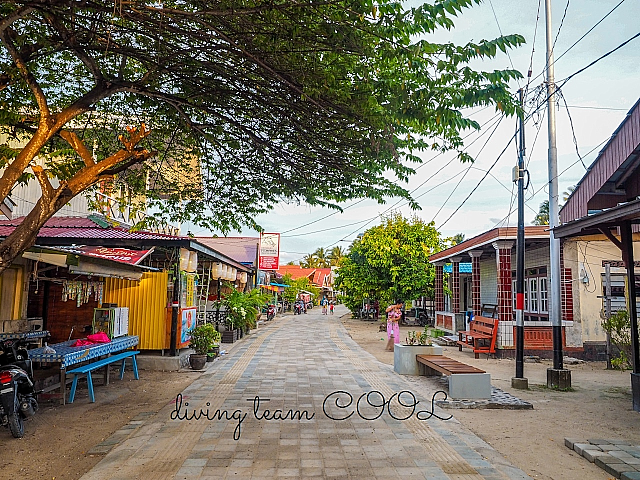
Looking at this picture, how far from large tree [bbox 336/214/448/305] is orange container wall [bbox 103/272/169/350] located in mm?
17404

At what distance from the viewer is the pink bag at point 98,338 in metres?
9.08

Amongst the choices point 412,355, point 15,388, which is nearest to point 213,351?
point 412,355

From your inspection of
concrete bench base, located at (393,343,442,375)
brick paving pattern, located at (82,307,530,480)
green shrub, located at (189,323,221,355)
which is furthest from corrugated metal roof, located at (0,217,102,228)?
concrete bench base, located at (393,343,442,375)

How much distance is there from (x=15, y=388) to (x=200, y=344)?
584 cm

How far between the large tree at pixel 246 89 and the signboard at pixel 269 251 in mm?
21549

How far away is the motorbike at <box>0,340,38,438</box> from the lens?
5.95 m

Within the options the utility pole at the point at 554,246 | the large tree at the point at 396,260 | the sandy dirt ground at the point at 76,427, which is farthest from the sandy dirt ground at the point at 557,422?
the large tree at the point at 396,260

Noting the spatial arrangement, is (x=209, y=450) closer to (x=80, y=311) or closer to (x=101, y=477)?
(x=101, y=477)

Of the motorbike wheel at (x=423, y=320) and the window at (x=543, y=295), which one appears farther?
the motorbike wheel at (x=423, y=320)

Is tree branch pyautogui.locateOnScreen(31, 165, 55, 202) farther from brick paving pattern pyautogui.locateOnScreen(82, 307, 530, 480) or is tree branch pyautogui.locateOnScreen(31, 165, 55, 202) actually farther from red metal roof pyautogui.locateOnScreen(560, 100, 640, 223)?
red metal roof pyautogui.locateOnScreen(560, 100, 640, 223)

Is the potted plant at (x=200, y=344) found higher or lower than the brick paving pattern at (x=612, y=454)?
higher

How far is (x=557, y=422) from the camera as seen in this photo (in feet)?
24.5

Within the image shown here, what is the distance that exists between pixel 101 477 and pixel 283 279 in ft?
138

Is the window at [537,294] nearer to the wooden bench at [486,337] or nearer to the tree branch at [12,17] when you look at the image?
the wooden bench at [486,337]
